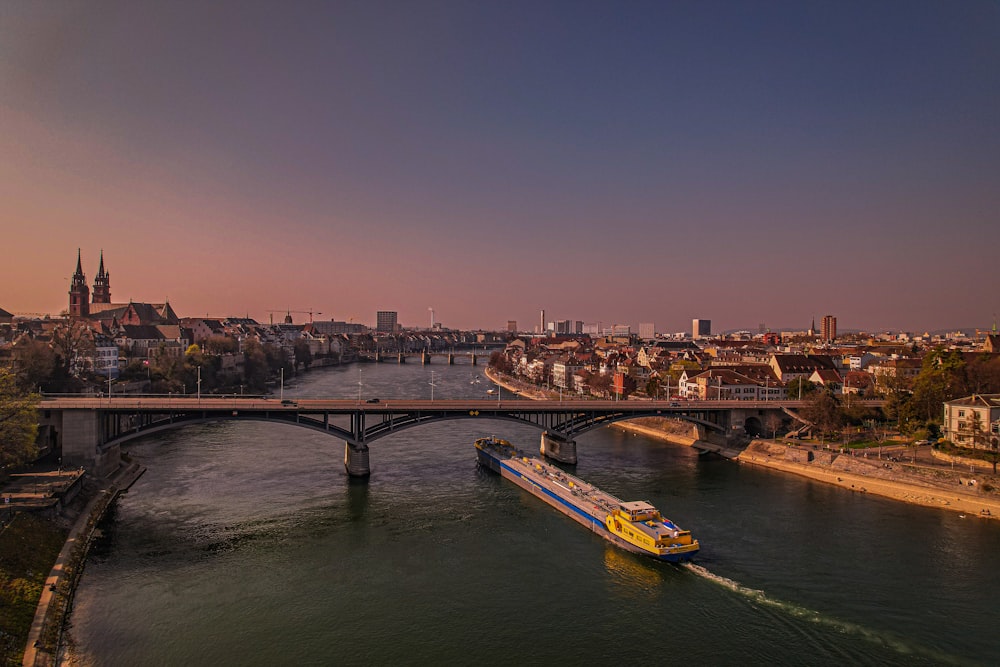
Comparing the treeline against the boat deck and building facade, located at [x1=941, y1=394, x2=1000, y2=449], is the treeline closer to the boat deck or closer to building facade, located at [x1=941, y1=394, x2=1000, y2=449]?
the boat deck

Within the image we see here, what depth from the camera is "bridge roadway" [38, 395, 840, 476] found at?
3272cm

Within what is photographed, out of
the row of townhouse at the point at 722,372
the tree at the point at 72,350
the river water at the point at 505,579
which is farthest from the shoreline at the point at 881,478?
the tree at the point at 72,350

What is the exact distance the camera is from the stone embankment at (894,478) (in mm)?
29516

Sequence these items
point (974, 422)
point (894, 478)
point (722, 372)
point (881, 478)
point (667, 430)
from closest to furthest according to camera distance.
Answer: point (894, 478), point (881, 478), point (974, 422), point (667, 430), point (722, 372)

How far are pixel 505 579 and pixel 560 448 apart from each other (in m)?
19.4

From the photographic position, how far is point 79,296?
301 feet

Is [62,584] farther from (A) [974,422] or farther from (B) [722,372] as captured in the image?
(B) [722,372]

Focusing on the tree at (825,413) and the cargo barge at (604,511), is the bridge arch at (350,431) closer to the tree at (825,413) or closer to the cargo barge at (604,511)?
the cargo barge at (604,511)

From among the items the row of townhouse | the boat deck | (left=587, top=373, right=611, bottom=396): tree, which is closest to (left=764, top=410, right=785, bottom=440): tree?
the row of townhouse

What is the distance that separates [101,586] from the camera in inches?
825

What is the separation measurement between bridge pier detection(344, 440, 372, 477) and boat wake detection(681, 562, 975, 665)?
786 inches

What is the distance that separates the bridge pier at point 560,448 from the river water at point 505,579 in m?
4.91

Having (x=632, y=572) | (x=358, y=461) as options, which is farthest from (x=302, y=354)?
(x=632, y=572)

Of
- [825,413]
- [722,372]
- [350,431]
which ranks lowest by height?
[350,431]
